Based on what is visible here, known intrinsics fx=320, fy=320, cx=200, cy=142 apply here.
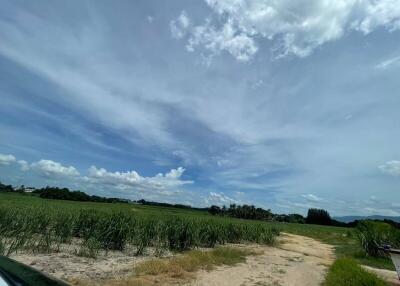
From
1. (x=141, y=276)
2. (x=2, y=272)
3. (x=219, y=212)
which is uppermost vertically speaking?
(x=219, y=212)

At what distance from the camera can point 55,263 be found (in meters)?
8.73

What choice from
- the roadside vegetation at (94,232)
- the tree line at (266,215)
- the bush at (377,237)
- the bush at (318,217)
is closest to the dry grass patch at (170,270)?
the roadside vegetation at (94,232)

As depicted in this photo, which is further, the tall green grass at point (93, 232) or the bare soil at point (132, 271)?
the tall green grass at point (93, 232)

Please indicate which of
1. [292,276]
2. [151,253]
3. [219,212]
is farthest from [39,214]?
[219,212]

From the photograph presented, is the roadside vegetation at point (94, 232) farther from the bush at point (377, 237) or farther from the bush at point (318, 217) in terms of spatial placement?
the bush at point (318, 217)

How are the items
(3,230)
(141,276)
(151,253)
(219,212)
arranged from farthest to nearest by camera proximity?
(219,212) < (151,253) < (3,230) < (141,276)

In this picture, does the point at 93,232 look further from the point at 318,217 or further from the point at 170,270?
the point at 318,217

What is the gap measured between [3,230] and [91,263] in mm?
4228

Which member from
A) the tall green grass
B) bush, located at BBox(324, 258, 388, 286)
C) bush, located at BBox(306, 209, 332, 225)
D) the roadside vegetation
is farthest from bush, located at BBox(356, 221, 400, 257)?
bush, located at BBox(306, 209, 332, 225)

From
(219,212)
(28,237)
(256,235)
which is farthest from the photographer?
(219,212)

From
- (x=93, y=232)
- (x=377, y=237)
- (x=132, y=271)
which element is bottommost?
(x=132, y=271)

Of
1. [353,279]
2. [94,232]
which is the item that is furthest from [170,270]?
[353,279]

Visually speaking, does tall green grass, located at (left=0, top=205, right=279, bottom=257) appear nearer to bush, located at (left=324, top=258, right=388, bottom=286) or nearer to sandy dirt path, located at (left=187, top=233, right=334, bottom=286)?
sandy dirt path, located at (left=187, top=233, right=334, bottom=286)

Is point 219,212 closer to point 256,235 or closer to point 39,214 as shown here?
point 256,235
